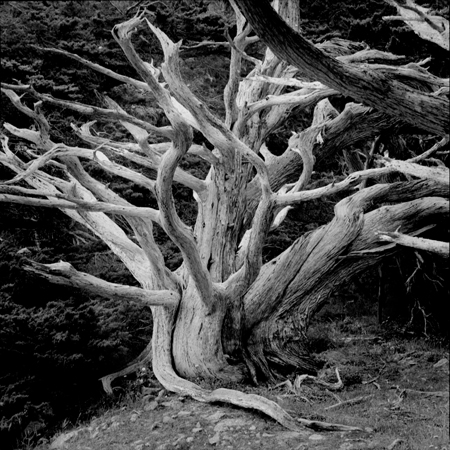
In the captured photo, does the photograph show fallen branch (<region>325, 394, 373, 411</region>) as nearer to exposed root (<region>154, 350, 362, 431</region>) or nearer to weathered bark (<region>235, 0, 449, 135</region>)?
exposed root (<region>154, 350, 362, 431</region>)

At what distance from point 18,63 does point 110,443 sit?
22.8ft

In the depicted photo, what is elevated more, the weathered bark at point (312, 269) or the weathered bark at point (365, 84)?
the weathered bark at point (365, 84)

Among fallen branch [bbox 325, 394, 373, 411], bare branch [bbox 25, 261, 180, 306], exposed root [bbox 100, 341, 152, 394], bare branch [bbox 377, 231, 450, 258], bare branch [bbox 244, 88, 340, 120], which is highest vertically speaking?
bare branch [bbox 244, 88, 340, 120]

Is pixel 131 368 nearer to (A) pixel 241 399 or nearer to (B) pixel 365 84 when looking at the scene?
(A) pixel 241 399

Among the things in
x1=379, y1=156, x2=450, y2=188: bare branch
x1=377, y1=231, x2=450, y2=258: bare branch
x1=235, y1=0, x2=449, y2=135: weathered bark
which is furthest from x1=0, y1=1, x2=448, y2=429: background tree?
x1=235, y1=0, x2=449, y2=135: weathered bark

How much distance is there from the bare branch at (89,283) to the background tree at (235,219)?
0.02 metres

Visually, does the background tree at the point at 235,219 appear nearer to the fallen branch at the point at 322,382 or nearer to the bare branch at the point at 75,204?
the bare branch at the point at 75,204

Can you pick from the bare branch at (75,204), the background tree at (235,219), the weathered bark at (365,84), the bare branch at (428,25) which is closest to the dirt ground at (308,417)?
the background tree at (235,219)

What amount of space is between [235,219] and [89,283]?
2739 millimetres

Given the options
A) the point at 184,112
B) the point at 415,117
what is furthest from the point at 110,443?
the point at 415,117

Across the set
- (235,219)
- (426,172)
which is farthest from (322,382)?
(426,172)

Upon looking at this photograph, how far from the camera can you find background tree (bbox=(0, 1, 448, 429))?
26.7ft

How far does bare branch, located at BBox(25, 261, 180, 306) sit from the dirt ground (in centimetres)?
129

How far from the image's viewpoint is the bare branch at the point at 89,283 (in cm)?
750
